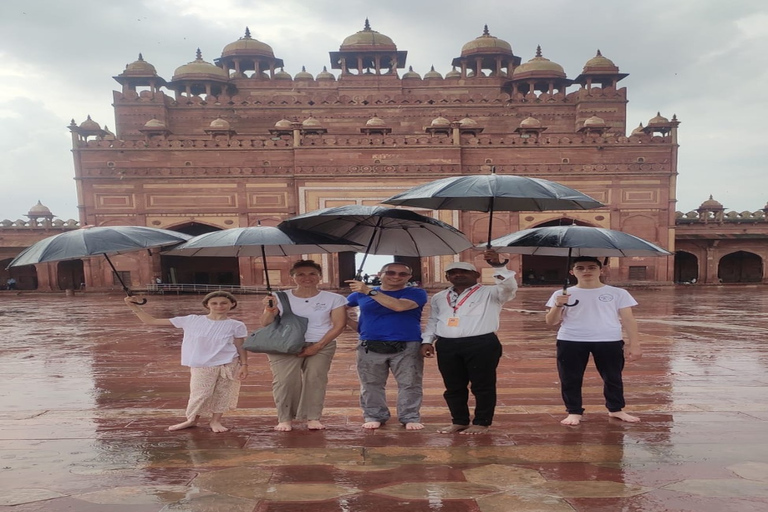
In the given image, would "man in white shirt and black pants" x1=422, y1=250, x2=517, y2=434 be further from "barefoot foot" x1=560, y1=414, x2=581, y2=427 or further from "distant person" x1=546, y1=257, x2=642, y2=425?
"barefoot foot" x1=560, y1=414, x2=581, y2=427

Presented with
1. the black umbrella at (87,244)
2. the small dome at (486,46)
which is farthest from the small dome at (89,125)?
the black umbrella at (87,244)

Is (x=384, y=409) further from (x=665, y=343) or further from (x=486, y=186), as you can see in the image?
(x=665, y=343)

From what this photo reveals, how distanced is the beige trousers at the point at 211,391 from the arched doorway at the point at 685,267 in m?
33.3

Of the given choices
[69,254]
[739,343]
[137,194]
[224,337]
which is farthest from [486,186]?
[137,194]

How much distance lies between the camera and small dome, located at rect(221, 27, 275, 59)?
119ft

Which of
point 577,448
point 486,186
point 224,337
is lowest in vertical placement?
point 577,448

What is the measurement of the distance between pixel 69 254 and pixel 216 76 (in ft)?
107

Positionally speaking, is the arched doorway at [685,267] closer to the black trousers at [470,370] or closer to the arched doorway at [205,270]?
the arched doorway at [205,270]

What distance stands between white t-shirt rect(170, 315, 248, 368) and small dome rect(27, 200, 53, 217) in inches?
1353

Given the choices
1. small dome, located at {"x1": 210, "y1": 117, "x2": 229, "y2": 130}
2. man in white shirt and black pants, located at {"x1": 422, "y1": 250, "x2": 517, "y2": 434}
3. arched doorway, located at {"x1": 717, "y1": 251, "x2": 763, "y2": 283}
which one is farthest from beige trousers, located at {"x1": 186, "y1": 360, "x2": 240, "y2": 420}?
arched doorway, located at {"x1": 717, "y1": 251, "x2": 763, "y2": 283}

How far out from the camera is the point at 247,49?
36156 mm

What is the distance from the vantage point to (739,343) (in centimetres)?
882

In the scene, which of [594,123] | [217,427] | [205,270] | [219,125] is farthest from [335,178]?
[217,427]

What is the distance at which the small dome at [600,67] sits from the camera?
111 feet
